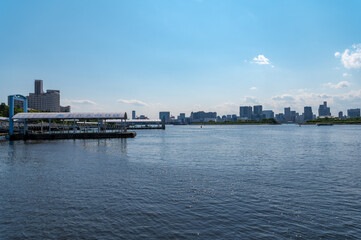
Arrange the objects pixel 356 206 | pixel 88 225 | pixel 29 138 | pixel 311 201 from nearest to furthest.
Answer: pixel 88 225 → pixel 356 206 → pixel 311 201 → pixel 29 138

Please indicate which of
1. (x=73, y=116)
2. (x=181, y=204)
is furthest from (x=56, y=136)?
(x=181, y=204)

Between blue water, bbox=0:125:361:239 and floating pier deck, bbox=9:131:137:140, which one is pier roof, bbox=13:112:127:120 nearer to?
floating pier deck, bbox=9:131:137:140

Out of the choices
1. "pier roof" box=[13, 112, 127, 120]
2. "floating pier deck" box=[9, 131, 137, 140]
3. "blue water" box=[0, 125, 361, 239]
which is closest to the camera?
"blue water" box=[0, 125, 361, 239]

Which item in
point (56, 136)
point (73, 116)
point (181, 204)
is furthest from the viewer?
point (73, 116)

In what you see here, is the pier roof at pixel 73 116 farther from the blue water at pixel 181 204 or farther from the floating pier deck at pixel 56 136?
the blue water at pixel 181 204

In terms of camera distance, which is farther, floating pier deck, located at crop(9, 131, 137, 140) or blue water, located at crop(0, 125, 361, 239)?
floating pier deck, located at crop(9, 131, 137, 140)

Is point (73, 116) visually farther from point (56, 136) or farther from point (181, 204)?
point (181, 204)

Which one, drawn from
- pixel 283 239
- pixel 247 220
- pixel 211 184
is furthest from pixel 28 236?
pixel 211 184

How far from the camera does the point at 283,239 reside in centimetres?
1191

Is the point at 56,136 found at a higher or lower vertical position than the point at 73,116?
lower

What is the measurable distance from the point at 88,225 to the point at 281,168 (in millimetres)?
24501

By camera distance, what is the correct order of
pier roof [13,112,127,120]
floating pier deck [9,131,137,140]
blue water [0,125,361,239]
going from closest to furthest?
blue water [0,125,361,239]
floating pier deck [9,131,137,140]
pier roof [13,112,127,120]

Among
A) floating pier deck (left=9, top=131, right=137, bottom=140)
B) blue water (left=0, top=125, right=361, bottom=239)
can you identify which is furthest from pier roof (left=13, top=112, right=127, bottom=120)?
blue water (left=0, top=125, right=361, bottom=239)

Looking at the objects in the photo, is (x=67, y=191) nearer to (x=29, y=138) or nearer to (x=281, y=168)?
(x=281, y=168)
